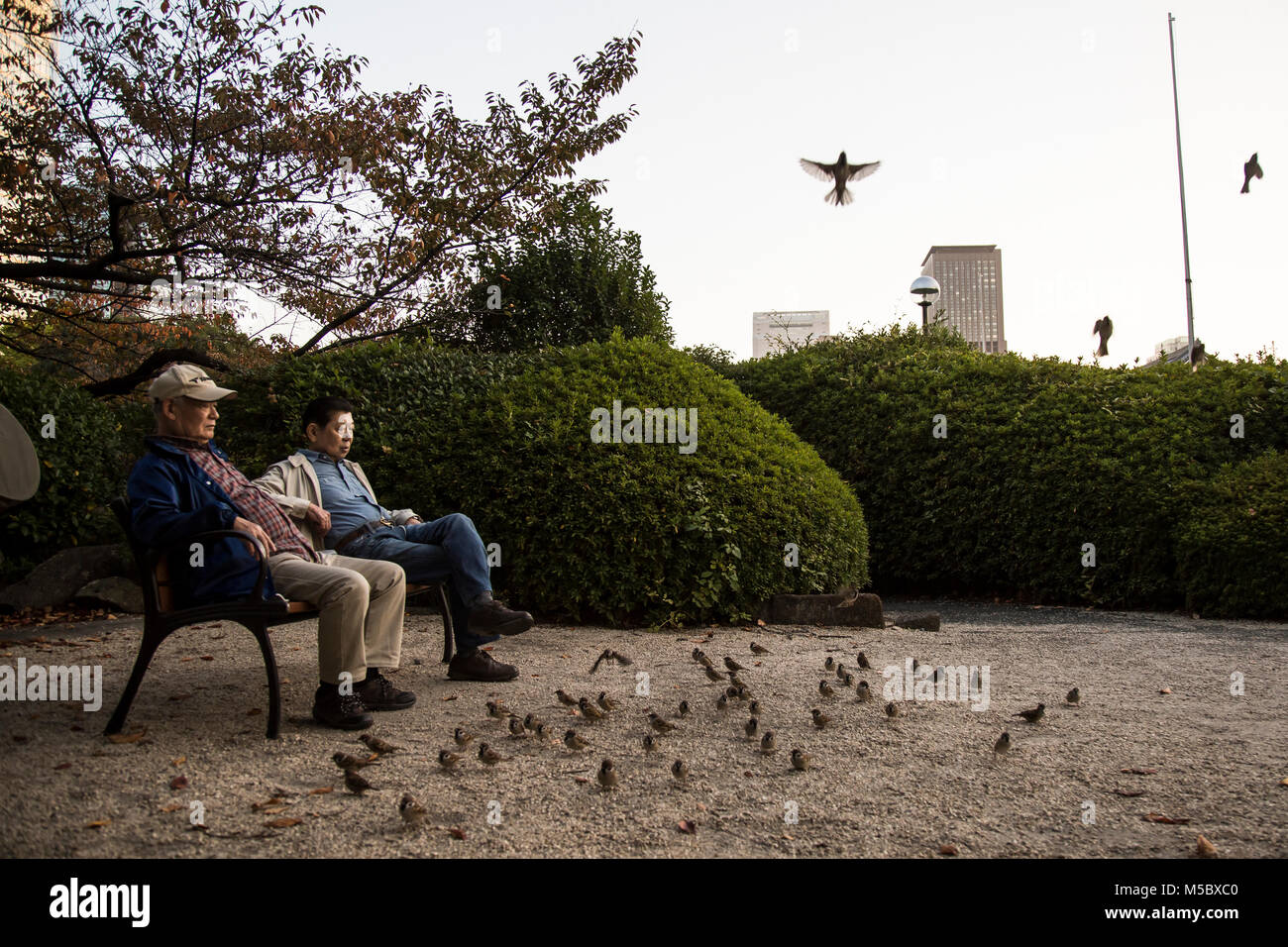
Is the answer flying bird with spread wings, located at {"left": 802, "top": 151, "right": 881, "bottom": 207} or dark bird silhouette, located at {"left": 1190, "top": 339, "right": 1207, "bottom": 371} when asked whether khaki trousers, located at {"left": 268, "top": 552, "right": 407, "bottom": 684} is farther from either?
flying bird with spread wings, located at {"left": 802, "top": 151, "right": 881, "bottom": 207}

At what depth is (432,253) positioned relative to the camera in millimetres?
8680

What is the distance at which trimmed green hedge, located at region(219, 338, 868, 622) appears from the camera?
6523 mm

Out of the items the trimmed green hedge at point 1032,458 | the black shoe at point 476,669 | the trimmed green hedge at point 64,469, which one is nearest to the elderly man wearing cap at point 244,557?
the black shoe at point 476,669

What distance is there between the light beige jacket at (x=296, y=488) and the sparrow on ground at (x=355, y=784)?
166cm

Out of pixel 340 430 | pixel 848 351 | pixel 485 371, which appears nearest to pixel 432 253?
pixel 485 371

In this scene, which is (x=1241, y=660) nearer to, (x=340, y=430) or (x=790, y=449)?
(x=790, y=449)

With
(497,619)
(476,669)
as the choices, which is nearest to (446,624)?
(476,669)

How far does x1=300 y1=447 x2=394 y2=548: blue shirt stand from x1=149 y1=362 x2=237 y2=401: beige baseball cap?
84 cm

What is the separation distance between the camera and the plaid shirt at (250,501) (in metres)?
4.05

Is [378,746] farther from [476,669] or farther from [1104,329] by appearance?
[1104,329]

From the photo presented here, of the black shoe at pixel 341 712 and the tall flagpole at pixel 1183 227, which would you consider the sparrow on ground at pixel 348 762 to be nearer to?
the black shoe at pixel 341 712

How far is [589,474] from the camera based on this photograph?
21.7 feet

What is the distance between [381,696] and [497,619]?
2.14 ft
